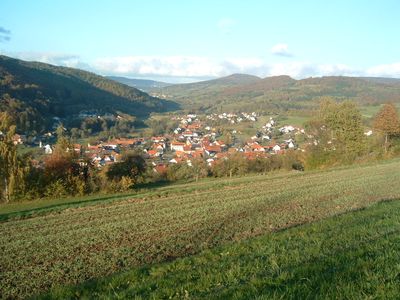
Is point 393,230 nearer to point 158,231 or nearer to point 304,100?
point 158,231

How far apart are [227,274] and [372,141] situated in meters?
60.7

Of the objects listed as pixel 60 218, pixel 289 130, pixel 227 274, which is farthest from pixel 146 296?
pixel 289 130

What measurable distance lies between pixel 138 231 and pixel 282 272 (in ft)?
32.1

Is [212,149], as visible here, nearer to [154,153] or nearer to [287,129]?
[154,153]

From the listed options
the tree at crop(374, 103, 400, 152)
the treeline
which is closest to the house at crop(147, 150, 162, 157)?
the treeline

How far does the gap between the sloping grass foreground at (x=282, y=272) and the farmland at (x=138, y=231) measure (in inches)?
87.8

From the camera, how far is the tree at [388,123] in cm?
6188

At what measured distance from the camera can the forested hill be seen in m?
102

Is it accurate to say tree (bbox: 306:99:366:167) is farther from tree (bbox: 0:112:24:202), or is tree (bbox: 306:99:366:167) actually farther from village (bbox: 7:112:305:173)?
tree (bbox: 0:112:24:202)

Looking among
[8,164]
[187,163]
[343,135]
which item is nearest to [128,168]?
[8,164]

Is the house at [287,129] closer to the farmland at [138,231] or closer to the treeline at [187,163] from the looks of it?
the treeline at [187,163]

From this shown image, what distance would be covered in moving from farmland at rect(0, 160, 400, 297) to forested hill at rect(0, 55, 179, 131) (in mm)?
77331

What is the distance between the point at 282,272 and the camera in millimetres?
7387

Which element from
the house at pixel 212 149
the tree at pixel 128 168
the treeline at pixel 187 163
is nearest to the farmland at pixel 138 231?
the treeline at pixel 187 163
